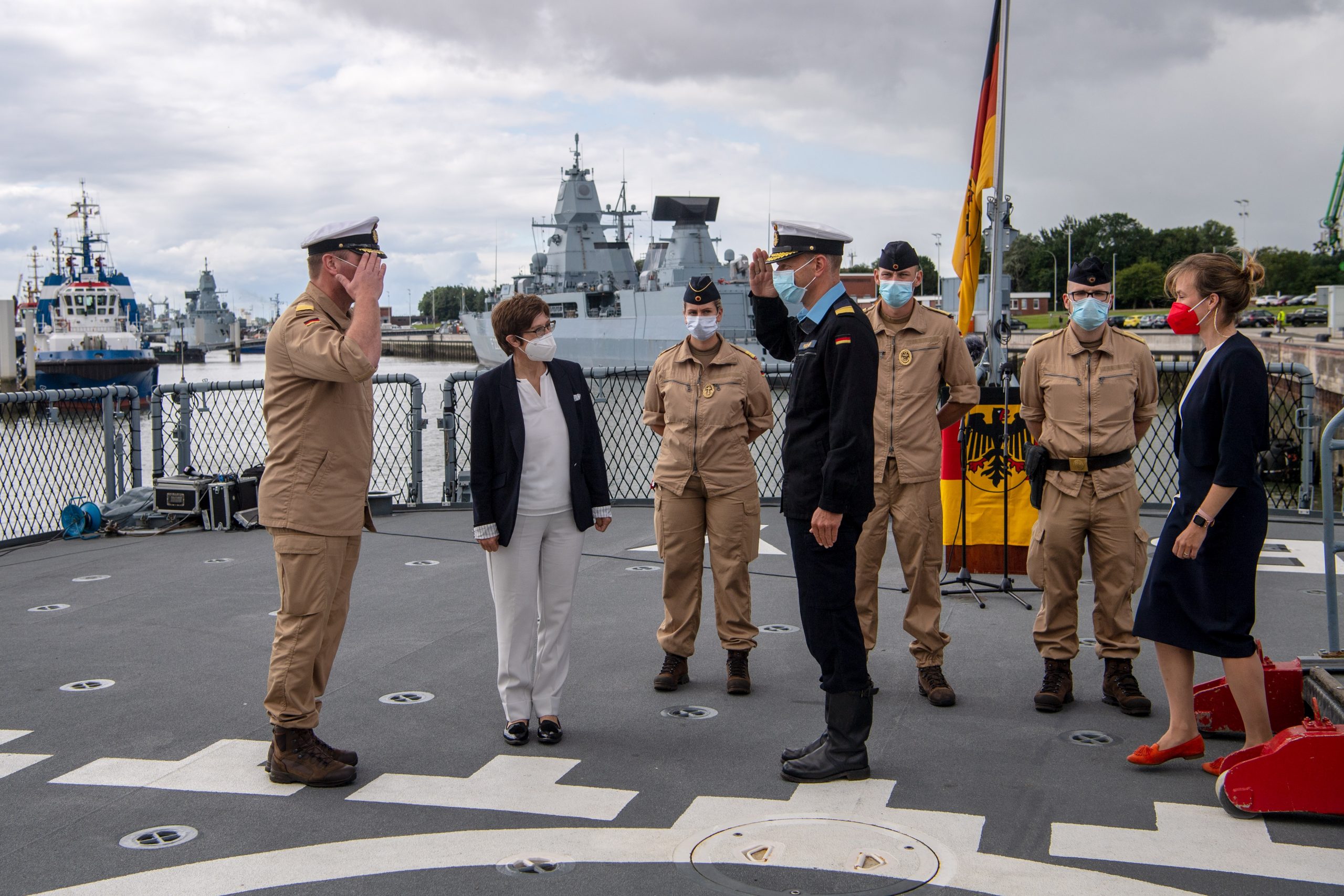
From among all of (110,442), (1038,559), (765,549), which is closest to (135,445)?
(110,442)

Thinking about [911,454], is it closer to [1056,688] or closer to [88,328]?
[1056,688]

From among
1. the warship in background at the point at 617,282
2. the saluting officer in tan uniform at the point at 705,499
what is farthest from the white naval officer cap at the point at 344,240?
the warship in background at the point at 617,282

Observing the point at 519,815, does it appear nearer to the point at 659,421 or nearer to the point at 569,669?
the point at 569,669

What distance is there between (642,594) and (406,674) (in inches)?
76.5

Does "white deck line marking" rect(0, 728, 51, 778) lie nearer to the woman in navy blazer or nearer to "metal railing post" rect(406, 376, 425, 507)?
the woman in navy blazer

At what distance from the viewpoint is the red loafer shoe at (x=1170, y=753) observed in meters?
3.75

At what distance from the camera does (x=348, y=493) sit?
378cm

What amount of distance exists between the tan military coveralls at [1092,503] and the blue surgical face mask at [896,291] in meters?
0.61

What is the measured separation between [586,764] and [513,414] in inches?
53.4

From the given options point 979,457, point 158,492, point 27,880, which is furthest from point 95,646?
point 979,457

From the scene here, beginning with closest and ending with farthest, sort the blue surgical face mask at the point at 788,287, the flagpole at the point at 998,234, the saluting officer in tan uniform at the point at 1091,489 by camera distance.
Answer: the blue surgical face mask at the point at 788,287, the saluting officer in tan uniform at the point at 1091,489, the flagpole at the point at 998,234

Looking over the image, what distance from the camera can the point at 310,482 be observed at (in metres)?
3.70

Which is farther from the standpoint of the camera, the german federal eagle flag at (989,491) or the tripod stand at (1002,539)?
the german federal eagle flag at (989,491)

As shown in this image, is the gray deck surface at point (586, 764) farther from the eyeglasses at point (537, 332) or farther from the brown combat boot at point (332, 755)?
the eyeglasses at point (537, 332)
